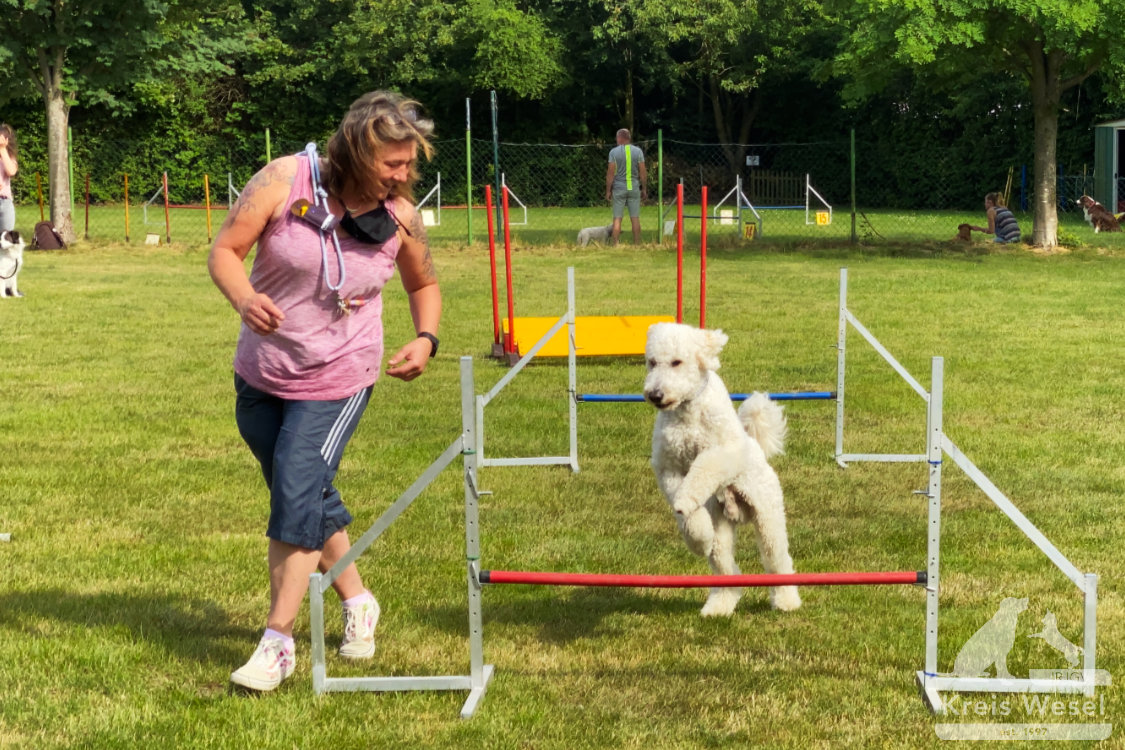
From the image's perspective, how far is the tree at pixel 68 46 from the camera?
22922mm

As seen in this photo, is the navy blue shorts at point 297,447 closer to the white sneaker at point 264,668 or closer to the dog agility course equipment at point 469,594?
the dog agility course equipment at point 469,594

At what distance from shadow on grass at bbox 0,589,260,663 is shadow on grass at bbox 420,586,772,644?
80 centimetres

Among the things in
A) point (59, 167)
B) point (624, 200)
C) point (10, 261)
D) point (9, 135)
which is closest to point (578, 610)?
point (10, 261)

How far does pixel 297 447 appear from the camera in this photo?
13.1ft

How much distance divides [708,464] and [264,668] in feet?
5.93

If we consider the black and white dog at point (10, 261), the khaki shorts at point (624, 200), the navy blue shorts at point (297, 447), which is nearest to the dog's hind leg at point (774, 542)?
the navy blue shorts at point (297, 447)

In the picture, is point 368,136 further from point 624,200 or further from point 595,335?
point 624,200

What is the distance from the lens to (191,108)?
131ft

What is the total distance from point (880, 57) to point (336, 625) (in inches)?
743

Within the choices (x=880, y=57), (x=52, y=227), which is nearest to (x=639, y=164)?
(x=880, y=57)

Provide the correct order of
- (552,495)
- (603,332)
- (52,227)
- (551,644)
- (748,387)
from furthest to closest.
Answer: (52,227)
(603,332)
(748,387)
(552,495)
(551,644)

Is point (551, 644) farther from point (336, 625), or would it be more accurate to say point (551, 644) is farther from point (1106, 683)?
point (1106, 683)

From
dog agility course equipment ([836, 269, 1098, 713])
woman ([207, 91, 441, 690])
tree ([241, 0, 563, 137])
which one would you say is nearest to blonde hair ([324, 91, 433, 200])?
woman ([207, 91, 441, 690])

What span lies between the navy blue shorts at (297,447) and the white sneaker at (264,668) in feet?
1.15
